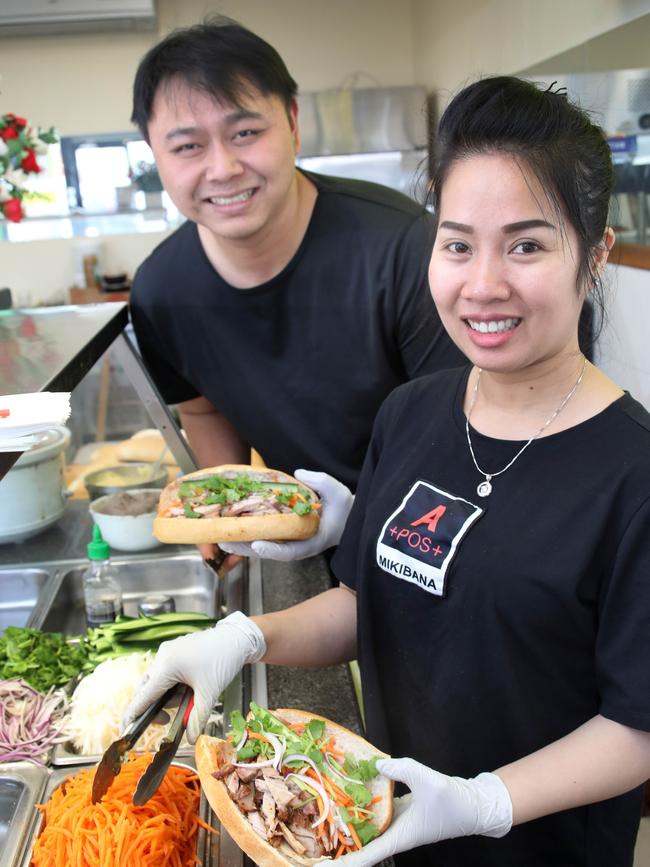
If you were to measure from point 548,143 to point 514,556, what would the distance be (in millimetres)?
645

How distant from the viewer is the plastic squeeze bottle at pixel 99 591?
2139 mm

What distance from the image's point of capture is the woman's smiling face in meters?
1.25

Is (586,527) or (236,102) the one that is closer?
(586,527)

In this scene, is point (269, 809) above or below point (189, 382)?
below

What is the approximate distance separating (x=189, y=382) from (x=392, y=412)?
3.98ft

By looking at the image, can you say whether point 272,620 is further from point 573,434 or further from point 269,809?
point 573,434

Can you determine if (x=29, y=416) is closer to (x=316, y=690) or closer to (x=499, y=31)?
(x=316, y=690)

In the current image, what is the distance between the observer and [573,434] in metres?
1.35

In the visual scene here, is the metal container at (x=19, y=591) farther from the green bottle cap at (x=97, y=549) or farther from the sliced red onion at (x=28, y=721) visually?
the sliced red onion at (x=28, y=721)

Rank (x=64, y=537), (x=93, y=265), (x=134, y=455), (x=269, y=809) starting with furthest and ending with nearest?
(x=93, y=265), (x=134, y=455), (x=64, y=537), (x=269, y=809)

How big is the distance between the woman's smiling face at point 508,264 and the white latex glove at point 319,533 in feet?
3.02

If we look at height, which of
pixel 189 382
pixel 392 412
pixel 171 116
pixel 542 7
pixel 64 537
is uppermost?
pixel 542 7

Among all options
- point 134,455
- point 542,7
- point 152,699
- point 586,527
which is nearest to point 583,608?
point 586,527

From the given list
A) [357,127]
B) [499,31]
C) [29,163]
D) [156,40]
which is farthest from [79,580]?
[156,40]
